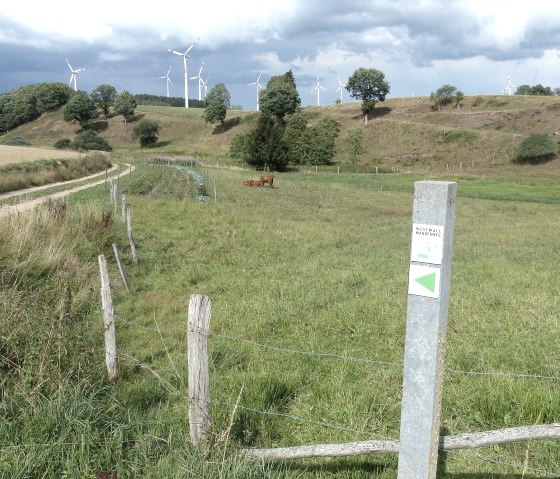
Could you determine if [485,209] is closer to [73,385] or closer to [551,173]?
[73,385]

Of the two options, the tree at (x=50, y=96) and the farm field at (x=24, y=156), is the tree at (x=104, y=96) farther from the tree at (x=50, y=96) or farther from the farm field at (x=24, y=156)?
the farm field at (x=24, y=156)

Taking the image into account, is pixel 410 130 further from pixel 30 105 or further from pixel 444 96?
pixel 30 105

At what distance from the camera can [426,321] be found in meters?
3.14

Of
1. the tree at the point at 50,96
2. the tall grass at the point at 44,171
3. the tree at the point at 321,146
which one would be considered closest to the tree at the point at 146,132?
the tree at the point at 321,146

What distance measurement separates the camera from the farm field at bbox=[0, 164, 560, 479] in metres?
4.23

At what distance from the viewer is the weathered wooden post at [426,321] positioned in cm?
301

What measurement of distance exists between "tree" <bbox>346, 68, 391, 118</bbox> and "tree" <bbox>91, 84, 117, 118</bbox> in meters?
60.3

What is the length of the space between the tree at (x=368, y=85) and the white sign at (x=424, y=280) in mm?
108561

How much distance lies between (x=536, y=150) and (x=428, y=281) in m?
74.7

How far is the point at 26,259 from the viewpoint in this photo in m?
9.09

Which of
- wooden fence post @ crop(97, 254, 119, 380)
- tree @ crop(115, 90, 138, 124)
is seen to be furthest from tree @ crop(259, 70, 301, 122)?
wooden fence post @ crop(97, 254, 119, 380)

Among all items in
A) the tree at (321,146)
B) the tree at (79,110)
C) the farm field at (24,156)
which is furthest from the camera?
the tree at (79,110)

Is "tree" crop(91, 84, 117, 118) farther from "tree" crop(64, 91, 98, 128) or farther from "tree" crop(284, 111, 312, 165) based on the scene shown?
"tree" crop(284, 111, 312, 165)

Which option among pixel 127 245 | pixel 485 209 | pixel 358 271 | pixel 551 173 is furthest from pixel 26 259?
pixel 551 173
